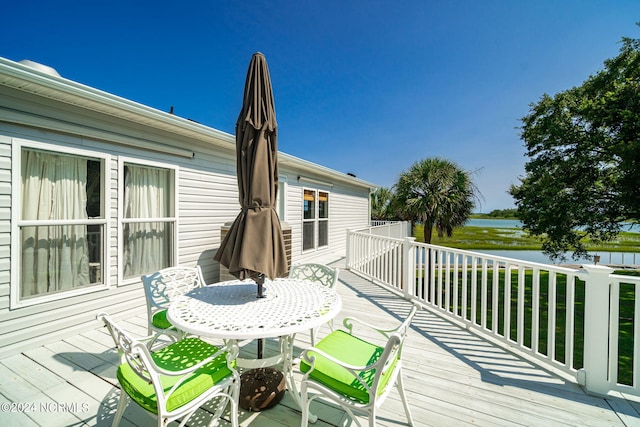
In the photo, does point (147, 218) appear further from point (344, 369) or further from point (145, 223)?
point (344, 369)

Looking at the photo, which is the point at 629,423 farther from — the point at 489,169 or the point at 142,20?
the point at 489,169

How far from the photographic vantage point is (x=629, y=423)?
1.73 metres

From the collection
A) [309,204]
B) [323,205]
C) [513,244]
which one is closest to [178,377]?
[309,204]

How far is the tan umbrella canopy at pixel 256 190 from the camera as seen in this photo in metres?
1.80

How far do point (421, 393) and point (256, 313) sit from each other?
5.08 ft

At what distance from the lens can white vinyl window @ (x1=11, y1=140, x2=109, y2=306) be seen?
274cm

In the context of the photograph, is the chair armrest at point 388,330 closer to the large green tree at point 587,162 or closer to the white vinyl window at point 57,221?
the white vinyl window at point 57,221

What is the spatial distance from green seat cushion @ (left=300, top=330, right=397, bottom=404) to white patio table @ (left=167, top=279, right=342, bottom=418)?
0.25m

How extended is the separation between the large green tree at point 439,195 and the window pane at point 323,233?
357 centimetres

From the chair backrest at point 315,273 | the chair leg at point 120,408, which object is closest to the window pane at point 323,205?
the chair backrest at point 315,273

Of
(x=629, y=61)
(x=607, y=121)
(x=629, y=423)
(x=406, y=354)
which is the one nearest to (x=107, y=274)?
(x=406, y=354)

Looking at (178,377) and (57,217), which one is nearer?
(178,377)

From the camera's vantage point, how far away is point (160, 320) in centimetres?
239

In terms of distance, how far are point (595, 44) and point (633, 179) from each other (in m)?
4.72
